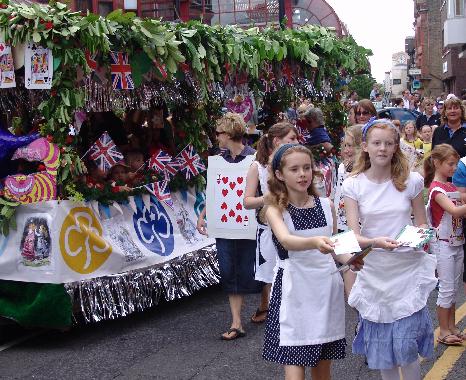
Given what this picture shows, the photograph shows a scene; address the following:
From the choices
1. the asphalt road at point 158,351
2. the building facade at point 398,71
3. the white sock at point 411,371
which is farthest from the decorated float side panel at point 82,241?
the building facade at point 398,71

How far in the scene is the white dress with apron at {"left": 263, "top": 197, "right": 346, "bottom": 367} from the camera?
411 cm

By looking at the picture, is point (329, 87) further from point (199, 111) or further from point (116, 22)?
point (116, 22)

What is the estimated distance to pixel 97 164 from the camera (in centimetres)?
721

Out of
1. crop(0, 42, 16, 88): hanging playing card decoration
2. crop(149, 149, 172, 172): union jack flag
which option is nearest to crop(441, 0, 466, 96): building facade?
crop(149, 149, 172, 172): union jack flag

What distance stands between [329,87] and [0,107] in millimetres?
5408

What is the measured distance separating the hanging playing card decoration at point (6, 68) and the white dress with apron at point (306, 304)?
3306 millimetres

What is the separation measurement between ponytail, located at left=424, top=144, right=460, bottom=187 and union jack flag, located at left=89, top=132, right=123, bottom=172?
2.75 metres

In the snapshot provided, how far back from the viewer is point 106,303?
6.80m

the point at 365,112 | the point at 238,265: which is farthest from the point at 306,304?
the point at 365,112

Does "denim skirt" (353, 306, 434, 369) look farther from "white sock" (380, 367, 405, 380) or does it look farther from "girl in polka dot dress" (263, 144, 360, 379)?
"girl in polka dot dress" (263, 144, 360, 379)

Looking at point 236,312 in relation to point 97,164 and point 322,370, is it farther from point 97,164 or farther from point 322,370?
point 322,370

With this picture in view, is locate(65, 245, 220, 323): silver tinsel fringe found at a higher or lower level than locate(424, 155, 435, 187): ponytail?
lower

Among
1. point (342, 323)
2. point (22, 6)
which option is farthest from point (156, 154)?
point (342, 323)

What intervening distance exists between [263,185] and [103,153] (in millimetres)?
1791
